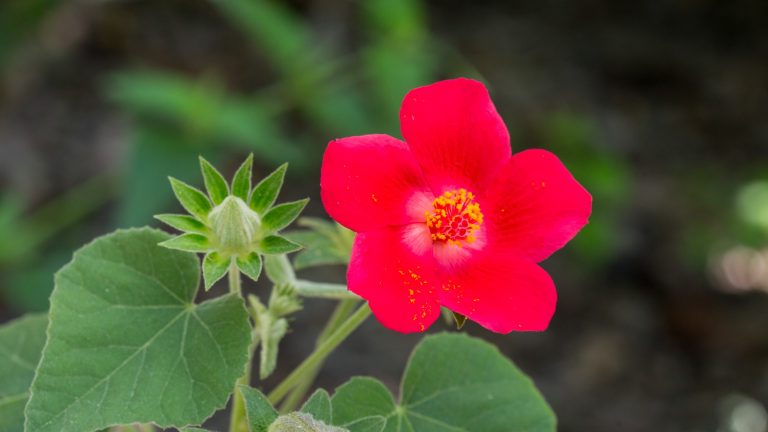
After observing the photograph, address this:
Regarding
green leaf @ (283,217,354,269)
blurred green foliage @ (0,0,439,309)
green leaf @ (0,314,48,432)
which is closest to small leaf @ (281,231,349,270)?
green leaf @ (283,217,354,269)

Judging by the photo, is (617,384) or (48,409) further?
(617,384)

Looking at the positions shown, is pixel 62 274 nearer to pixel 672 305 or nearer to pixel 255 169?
pixel 255 169

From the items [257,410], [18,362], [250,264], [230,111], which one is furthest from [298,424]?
[230,111]

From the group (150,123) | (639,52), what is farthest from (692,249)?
(150,123)

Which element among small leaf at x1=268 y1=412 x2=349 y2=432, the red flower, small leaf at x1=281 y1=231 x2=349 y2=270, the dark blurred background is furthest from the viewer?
the dark blurred background

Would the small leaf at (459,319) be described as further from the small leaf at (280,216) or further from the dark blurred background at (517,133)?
the dark blurred background at (517,133)

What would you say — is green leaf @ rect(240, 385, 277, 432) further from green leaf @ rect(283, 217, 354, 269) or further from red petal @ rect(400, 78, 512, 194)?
red petal @ rect(400, 78, 512, 194)

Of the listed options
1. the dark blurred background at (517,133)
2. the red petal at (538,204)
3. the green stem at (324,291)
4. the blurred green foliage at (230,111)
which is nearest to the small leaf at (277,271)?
the green stem at (324,291)

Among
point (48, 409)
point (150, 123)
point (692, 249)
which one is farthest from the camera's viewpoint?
point (692, 249)
